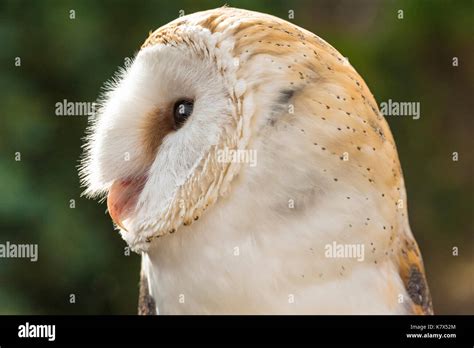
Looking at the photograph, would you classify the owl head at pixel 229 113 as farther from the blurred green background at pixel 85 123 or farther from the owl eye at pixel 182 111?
the blurred green background at pixel 85 123

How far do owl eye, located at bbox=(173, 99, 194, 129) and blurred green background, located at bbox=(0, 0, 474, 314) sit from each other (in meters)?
1.35

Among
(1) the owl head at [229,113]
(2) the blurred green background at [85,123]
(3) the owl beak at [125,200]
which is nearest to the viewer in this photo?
(1) the owl head at [229,113]

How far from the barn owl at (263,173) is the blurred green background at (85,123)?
134 centimetres

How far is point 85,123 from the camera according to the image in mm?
2818

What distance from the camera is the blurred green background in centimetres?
261

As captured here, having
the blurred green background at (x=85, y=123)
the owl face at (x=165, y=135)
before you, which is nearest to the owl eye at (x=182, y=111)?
the owl face at (x=165, y=135)

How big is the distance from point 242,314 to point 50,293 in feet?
5.17

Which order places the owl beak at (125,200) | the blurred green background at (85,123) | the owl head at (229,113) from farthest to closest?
the blurred green background at (85,123)
the owl beak at (125,200)
the owl head at (229,113)

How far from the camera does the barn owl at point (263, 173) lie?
1.20m

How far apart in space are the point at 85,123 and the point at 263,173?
68.5 inches

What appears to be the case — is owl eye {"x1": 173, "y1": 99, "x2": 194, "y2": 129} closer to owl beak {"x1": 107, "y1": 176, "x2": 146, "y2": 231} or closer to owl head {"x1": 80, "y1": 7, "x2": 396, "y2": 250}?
owl head {"x1": 80, "y1": 7, "x2": 396, "y2": 250}

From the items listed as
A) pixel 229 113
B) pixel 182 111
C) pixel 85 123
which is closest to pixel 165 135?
pixel 182 111

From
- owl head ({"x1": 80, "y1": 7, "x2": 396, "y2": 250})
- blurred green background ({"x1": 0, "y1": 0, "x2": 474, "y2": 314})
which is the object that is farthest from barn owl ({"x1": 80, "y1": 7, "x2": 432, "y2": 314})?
blurred green background ({"x1": 0, "y1": 0, "x2": 474, "y2": 314})

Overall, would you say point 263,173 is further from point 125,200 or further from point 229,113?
point 125,200
